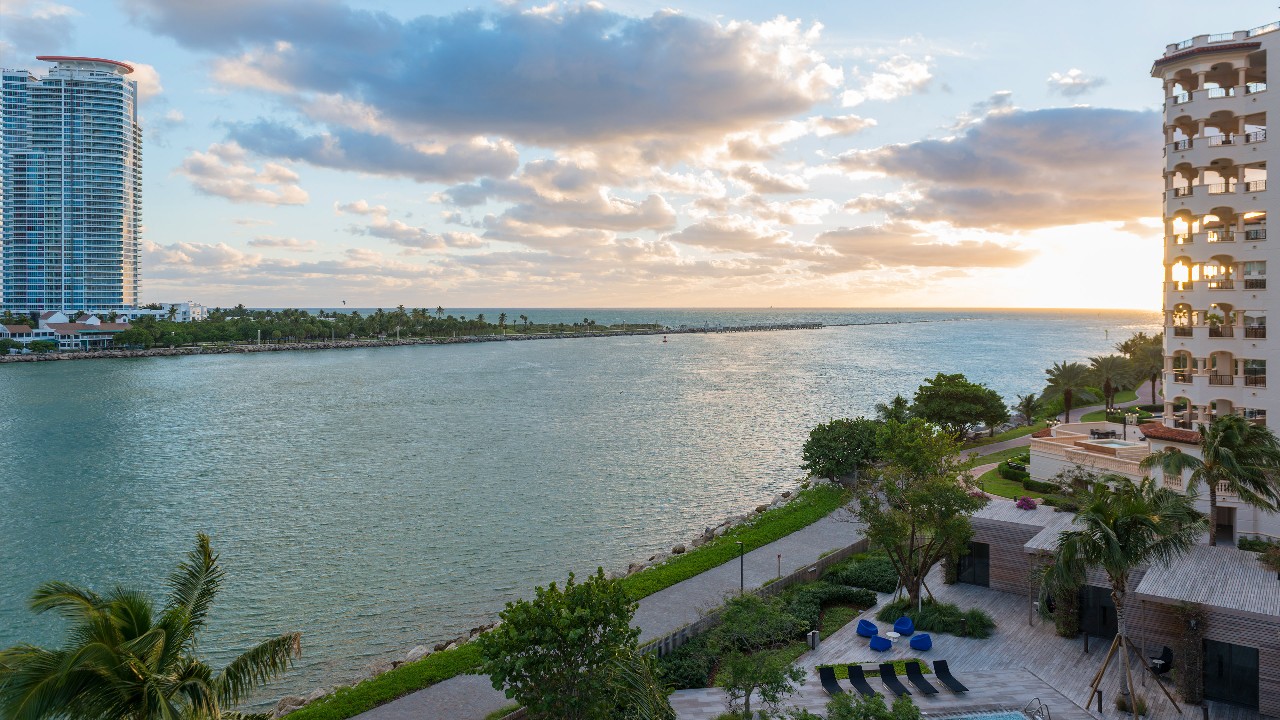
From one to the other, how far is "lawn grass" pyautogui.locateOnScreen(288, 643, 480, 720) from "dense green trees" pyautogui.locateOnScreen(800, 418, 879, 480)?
3287cm

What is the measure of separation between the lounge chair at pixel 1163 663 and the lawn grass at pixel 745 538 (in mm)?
15569

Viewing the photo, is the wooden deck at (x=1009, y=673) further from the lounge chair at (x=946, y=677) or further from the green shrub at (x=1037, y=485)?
the green shrub at (x=1037, y=485)

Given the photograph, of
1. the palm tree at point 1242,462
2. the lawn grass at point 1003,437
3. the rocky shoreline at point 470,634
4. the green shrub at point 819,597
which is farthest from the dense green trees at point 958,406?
the green shrub at point 819,597

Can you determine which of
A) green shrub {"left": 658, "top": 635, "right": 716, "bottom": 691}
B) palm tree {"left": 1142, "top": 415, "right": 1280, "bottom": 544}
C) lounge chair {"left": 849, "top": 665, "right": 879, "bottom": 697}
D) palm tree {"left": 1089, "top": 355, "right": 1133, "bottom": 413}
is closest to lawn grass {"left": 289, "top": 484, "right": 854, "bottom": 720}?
lounge chair {"left": 849, "top": 665, "right": 879, "bottom": 697}

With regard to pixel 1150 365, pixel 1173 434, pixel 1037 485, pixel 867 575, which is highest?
pixel 1150 365

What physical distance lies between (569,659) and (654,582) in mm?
16020

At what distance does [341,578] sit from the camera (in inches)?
1580

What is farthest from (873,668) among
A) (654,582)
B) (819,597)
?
(654,582)

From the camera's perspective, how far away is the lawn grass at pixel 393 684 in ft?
77.8

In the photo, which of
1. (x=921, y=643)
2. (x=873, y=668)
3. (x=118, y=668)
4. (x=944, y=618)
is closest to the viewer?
(x=118, y=668)

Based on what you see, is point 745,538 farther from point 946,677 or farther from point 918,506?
point 946,677

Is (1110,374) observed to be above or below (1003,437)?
above

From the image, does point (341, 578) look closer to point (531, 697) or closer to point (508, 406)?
point (531, 697)

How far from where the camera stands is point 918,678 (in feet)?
80.7
